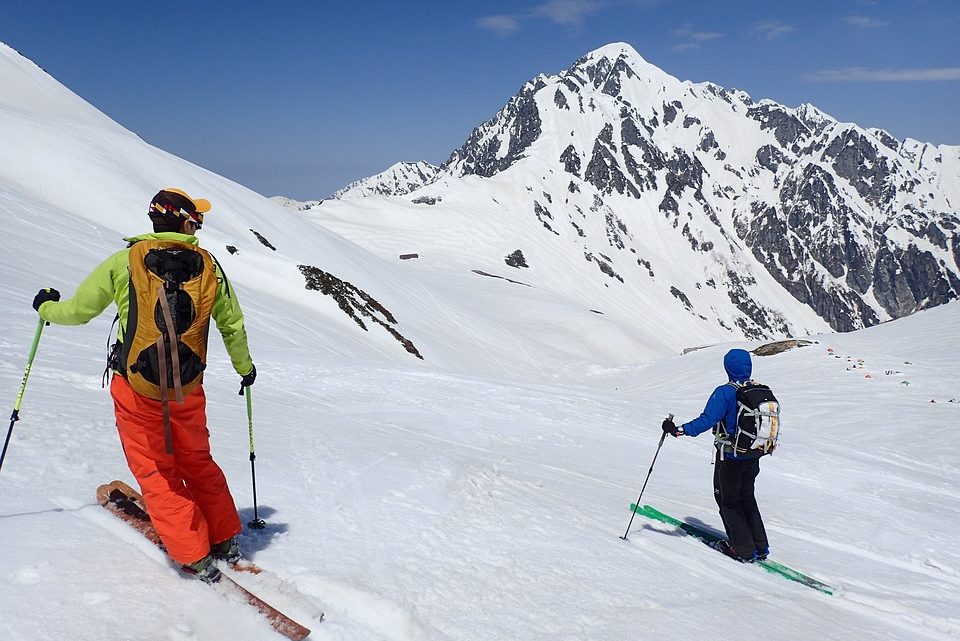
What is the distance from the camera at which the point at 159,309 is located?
13.2ft

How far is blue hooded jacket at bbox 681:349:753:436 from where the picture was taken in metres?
7.12

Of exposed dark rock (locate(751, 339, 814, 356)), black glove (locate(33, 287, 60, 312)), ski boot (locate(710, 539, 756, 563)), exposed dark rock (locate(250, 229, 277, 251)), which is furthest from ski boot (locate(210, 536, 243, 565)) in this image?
exposed dark rock (locate(250, 229, 277, 251))

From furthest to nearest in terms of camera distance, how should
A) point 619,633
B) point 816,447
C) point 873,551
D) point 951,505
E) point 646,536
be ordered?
point 816,447 → point 951,505 → point 873,551 → point 646,536 → point 619,633

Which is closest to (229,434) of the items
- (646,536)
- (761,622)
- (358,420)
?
(358,420)

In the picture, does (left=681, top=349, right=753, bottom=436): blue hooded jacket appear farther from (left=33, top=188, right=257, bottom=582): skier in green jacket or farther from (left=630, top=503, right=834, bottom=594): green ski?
(left=33, top=188, right=257, bottom=582): skier in green jacket

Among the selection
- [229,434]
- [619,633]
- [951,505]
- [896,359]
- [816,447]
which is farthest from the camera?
[896,359]

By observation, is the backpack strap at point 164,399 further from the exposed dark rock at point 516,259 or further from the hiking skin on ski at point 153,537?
the exposed dark rock at point 516,259

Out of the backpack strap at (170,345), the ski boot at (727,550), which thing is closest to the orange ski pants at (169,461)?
the backpack strap at (170,345)

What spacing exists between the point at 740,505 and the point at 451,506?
3.66 m

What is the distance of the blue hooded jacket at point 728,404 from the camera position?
712cm

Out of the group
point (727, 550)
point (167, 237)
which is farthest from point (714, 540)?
point (167, 237)

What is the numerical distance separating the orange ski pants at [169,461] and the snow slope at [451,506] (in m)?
0.33

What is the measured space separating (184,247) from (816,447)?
15933 mm

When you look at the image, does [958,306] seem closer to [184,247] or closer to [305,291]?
[305,291]
